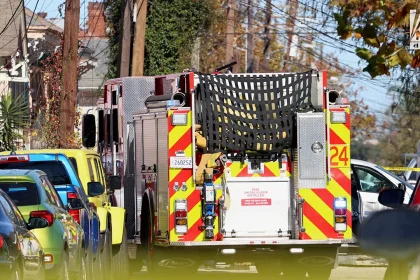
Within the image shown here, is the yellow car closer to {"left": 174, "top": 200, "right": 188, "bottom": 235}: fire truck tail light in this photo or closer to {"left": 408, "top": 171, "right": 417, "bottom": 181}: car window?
{"left": 174, "top": 200, "right": 188, "bottom": 235}: fire truck tail light

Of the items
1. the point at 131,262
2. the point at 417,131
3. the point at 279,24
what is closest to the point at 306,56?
the point at 417,131

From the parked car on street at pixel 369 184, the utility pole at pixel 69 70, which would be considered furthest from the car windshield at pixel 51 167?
the utility pole at pixel 69 70

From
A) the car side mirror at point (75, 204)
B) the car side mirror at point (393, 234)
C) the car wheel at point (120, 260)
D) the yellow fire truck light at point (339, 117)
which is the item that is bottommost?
the car wheel at point (120, 260)

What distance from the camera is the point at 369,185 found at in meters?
21.0

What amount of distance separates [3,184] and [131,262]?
22.0 feet

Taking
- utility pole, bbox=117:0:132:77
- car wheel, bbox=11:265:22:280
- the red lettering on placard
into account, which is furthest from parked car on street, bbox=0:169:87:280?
utility pole, bbox=117:0:132:77

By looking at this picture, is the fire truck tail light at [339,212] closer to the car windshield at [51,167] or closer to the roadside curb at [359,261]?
the car windshield at [51,167]

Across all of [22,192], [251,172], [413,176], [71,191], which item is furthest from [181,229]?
[413,176]

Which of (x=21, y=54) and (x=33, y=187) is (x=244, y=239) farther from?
(x=21, y=54)

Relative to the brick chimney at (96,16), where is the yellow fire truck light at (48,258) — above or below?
below

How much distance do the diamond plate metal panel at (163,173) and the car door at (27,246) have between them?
181 inches

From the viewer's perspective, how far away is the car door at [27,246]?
33.6 feet

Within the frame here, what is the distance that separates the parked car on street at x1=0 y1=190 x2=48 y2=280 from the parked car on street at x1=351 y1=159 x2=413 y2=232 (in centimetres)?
965

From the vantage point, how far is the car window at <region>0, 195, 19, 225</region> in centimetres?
1052
